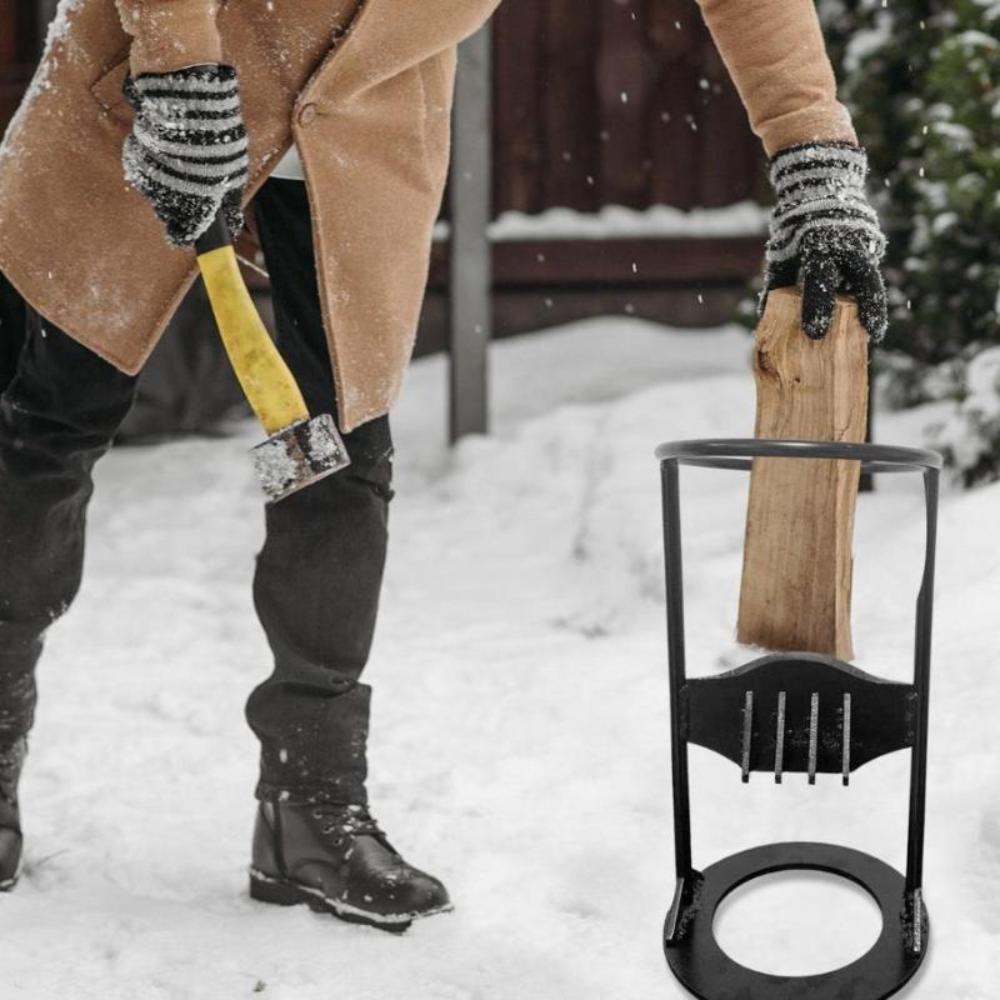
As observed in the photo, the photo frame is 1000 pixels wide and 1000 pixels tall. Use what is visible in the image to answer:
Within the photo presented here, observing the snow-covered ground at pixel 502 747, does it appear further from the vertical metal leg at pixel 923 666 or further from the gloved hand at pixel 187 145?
the gloved hand at pixel 187 145

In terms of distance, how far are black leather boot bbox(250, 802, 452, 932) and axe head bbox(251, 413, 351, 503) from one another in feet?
1.85

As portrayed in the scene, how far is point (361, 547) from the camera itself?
8.17ft

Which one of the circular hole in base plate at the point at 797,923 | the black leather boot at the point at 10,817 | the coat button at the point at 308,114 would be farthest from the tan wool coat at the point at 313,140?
the circular hole in base plate at the point at 797,923

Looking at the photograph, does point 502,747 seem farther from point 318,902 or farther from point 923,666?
point 923,666

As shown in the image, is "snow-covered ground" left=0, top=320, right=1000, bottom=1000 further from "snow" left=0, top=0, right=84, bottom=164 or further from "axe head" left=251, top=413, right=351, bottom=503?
"snow" left=0, top=0, right=84, bottom=164

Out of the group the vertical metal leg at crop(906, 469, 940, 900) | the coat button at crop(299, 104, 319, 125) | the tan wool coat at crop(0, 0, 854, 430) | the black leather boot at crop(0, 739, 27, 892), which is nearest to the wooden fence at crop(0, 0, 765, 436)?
the black leather boot at crop(0, 739, 27, 892)

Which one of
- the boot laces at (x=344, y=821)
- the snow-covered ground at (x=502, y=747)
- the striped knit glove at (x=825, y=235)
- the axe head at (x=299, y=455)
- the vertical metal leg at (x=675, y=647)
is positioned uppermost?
the striped knit glove at (x=825, y=235)

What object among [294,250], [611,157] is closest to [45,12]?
[611,157]

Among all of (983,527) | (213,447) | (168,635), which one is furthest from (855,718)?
(213,447)

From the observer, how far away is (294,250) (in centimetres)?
240

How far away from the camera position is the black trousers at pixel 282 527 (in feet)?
7.89

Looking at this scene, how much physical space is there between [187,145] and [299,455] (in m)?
0.41

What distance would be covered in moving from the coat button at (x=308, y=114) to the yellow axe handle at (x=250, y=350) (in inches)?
7.9

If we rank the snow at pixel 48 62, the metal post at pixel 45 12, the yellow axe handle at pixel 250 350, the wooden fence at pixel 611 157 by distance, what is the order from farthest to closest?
1. the wooden fence at pixel 611 157
2. the metal post at pixel 45 12
3. the snow at pixel 48 62
4. the yellow axe handle at pixel 250 350
